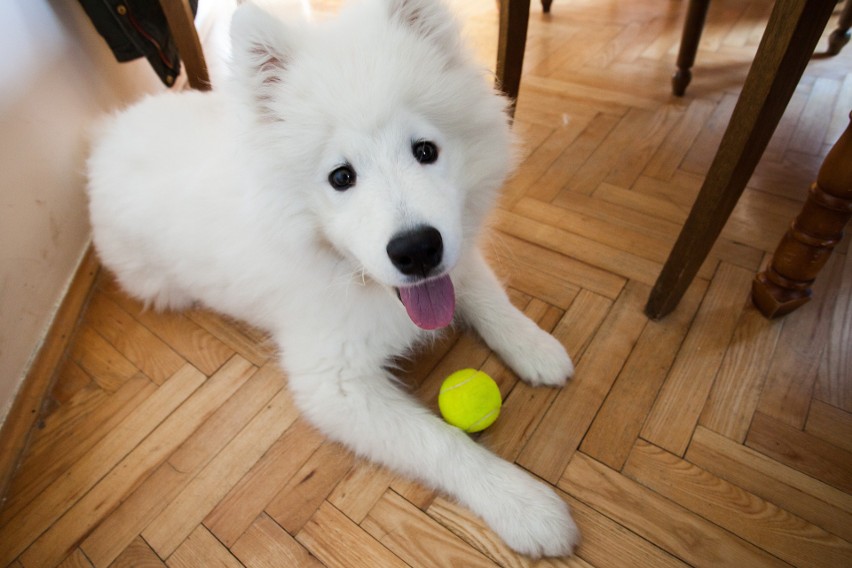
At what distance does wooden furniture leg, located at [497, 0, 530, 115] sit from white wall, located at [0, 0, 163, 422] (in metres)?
1.59

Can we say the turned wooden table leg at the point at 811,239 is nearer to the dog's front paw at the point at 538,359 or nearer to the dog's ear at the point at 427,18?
the dog's front paw at the point at 538,359

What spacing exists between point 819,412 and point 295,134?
1.44 m

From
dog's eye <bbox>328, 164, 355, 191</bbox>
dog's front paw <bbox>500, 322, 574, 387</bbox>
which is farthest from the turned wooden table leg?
dog's eye <bbox>328, 164, 355, 191</bbox>

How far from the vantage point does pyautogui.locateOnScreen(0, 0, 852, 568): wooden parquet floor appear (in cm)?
115

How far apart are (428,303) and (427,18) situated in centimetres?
64

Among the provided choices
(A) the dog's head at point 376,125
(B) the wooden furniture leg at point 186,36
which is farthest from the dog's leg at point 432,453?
(B) the wooden furniture leg at point 186,36

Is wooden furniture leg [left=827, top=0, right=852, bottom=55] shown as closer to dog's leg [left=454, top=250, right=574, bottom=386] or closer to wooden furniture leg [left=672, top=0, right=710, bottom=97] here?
wooden furniture leg [left=672, top=0, right=710, bottom=97]

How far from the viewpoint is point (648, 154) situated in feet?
7.20

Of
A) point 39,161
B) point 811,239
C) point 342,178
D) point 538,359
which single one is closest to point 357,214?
point 342,178

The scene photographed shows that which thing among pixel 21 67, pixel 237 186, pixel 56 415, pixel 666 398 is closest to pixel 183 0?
pixel 21 67

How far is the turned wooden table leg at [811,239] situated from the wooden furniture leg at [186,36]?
2.04 m

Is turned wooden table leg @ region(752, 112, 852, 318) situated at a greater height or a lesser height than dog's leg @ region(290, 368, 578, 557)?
greater

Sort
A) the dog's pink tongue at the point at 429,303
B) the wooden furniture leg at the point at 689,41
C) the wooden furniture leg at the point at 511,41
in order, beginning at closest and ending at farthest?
the dog's pink tongue at the point at 429,303
the wooden furniture leg at the point at 511,41
the wooden furniture leg at the point at 689,41

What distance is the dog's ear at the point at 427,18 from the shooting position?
110 cm
